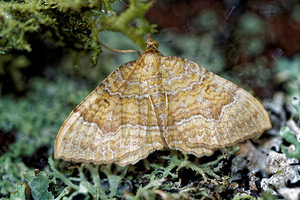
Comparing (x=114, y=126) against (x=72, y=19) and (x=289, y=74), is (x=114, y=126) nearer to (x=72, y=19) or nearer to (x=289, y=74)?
(x=72, y=19)

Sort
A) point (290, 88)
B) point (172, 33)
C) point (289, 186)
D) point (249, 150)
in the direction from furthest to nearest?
point (172, 33)
point (290, 88)
point (249, 150)
point (289, 186)

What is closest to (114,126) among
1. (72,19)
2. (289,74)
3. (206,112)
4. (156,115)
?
(156,115)

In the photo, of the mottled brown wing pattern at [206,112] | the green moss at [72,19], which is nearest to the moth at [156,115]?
the mottled brown wing pattern at [206,112]

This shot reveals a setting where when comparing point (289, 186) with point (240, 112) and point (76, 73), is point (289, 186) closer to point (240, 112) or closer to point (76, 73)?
point (240, 112)

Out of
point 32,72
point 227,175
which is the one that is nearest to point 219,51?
point 227,175

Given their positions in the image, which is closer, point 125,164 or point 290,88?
point 125,164

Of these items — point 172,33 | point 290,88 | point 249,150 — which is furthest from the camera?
point 172,33

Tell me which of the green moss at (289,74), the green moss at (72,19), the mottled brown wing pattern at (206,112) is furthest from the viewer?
the green moss at (289,74)

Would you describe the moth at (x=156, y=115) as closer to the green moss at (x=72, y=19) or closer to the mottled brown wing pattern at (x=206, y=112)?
the mottled brown wing pattern at (x=206, y=112)
